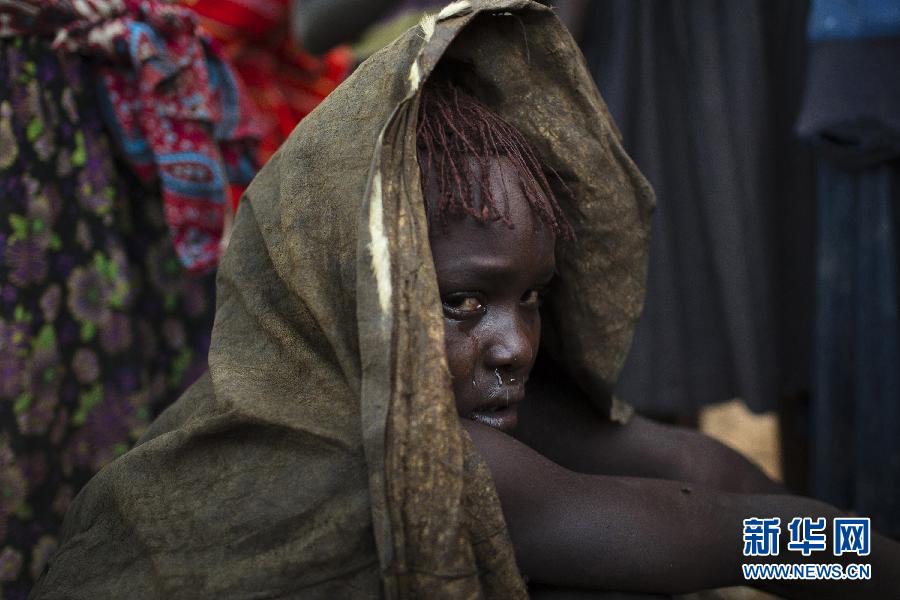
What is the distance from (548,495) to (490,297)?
0.33 metres

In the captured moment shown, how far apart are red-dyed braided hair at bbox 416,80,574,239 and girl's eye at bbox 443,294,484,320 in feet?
0.40

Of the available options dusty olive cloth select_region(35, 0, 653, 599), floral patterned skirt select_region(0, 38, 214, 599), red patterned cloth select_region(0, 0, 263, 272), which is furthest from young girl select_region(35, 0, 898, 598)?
red patterned cloth select_region(0, 0, 263, 272)

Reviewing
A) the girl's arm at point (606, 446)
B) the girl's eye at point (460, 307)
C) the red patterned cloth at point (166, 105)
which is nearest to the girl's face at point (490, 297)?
the girl's eye at point (460, 307)

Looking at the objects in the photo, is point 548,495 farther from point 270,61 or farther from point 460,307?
point 270,61

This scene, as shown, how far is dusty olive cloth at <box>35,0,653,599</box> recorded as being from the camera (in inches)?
44.3

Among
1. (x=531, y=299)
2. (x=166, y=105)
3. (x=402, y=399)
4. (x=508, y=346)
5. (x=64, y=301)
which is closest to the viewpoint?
(x=402, y=399)

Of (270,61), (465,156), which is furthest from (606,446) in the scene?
(270,61)

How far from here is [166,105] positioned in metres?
2.13

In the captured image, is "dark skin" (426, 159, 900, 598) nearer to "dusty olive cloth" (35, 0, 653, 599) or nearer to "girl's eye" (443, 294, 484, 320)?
"girl's eye" (443, 294, 484, 320)

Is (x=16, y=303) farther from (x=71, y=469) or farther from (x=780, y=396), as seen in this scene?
(x=780, y=396)

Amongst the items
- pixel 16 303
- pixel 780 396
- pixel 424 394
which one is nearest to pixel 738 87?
pixel 780 396

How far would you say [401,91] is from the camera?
1.29m

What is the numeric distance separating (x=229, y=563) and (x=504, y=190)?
705 mm

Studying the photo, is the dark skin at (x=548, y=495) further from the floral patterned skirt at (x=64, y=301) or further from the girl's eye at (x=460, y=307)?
the floral patterned skirt at (x=64, y=301)
